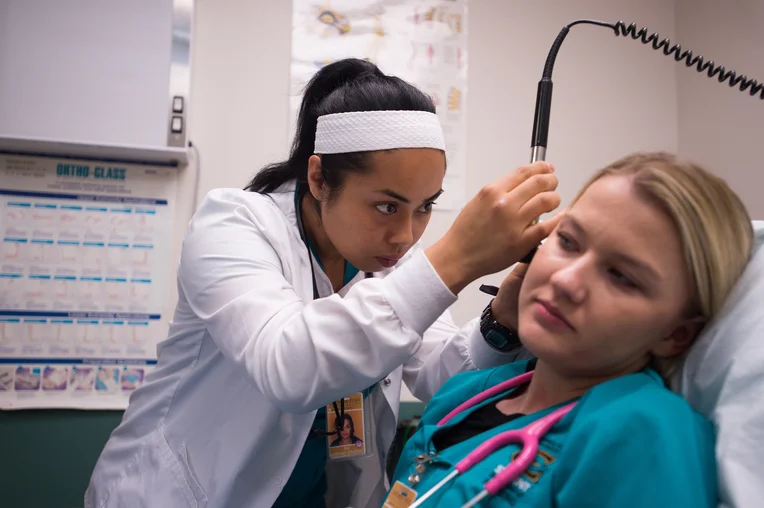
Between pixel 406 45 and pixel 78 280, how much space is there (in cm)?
144

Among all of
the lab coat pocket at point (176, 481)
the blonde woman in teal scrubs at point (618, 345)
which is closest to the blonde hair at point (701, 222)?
the blonde woman in teal scrubs at point (618, 345)

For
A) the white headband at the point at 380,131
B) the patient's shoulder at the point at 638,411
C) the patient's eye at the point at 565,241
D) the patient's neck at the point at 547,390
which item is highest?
the white headband at the point at 380,131

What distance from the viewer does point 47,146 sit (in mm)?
1725

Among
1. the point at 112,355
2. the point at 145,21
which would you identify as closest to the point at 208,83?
the point at 145,21

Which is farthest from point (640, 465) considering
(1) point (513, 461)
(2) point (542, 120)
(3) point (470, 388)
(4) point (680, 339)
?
(2) point (542, 120)

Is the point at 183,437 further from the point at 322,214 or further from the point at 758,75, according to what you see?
the point at 758,75

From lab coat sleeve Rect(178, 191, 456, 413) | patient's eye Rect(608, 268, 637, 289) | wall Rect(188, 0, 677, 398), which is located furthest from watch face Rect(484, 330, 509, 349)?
wall Rect(188, 0, 677, 398)

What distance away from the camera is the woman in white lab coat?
2.63 ft

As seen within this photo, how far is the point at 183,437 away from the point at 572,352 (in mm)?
774

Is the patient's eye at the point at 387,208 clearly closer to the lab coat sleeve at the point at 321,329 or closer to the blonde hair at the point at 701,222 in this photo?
the lab coat sleeve at the point at 321,329

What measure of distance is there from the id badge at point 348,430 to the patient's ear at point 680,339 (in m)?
0.66

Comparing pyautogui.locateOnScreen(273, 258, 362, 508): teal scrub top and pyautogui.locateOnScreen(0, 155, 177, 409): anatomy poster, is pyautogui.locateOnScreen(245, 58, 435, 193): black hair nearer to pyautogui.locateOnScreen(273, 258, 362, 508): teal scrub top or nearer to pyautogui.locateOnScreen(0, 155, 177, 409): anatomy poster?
pyautogui.locateOnScreen(273, 258, 362, 508): teal scrub top

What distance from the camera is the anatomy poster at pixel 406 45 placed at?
1.98 m

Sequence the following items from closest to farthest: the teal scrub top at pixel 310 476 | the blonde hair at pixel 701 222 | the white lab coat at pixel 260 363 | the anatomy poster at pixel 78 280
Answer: the blonde hair at pixel 701 222
the white lab coat at pixel 260 363
the teal scrub top at pixel 310 476
the anatomy poster at pixel 78 280
